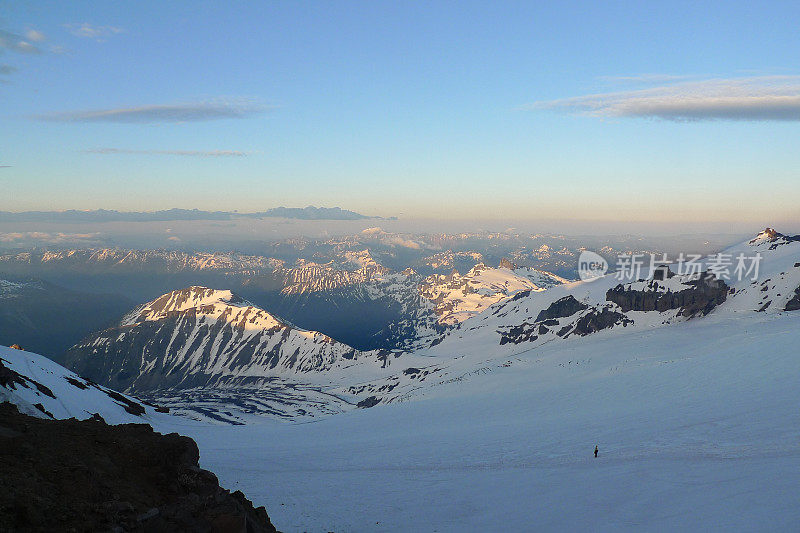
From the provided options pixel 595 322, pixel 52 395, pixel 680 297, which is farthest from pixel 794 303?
pixel 52 395

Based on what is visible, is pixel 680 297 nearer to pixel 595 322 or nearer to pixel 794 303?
pixel 595 322

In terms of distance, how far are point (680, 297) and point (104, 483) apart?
145559mm

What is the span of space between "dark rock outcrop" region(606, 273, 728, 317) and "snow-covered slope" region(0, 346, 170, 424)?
123 metres

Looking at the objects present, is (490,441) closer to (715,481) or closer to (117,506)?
(715,481)

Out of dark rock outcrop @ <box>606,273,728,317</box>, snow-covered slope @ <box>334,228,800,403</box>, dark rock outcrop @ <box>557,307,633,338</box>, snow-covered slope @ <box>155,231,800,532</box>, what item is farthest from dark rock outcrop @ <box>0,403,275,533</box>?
dark rock outcrop @ <box>557,307,633,338</box>

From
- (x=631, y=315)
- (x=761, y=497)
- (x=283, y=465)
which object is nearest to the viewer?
(x=761, y=497)

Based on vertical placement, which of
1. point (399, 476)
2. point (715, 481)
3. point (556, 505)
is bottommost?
point (399, 476)

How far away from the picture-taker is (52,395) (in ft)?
151

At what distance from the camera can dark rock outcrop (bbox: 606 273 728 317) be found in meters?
119

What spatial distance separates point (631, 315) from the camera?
5487 inches

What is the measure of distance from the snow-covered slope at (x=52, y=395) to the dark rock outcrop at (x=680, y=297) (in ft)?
402

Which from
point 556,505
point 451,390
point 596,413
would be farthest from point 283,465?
point 451,390

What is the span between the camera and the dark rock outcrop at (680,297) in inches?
4668

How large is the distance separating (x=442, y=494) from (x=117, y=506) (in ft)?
55.3
